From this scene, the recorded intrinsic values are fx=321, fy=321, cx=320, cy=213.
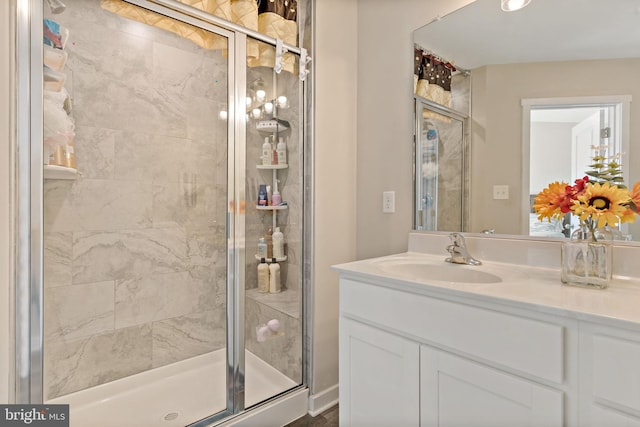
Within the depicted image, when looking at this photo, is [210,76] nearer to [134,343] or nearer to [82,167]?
[82,167]

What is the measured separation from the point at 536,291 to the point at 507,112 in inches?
29.5

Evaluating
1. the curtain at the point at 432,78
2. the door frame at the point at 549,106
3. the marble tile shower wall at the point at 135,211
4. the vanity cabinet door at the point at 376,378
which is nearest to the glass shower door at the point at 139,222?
the marble tile shower wall at the point at 135,211

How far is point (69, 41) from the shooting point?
141cm

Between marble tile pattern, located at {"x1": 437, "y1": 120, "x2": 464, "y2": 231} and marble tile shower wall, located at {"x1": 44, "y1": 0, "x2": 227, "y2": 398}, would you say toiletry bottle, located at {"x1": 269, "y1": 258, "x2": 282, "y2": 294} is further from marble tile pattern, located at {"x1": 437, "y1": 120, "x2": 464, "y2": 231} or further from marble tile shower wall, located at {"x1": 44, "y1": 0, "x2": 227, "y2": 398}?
marble tile pattern, located at {"x1": 437, "y1": 120, "x2": 464, "y2": 231}

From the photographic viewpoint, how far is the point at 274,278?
1649 mm

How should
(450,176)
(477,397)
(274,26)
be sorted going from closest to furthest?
1. (477,397)
2. (450,176)
3. (274,26)

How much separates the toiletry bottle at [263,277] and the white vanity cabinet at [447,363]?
0.55 meters

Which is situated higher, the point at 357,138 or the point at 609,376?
the point at 357,138

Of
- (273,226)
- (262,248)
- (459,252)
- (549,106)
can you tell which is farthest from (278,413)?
(549,106)

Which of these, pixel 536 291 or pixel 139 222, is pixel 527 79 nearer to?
pixel 536 291

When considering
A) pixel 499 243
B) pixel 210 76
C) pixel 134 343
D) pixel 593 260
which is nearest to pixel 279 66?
pixel 210 76

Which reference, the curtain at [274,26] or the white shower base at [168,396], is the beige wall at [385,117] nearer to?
the curtain at [274,26]

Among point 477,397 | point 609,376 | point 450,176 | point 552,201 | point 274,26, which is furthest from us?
point 274,26

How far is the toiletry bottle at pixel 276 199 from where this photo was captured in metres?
1.65
